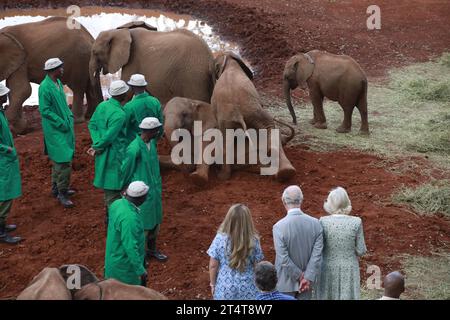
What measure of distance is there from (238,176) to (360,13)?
36.6ft

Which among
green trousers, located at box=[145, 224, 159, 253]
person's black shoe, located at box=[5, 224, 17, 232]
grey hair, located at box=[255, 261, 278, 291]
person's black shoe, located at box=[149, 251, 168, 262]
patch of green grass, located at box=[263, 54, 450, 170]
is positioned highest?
Result: grey hair, located at box=[255, 261, 278, 291]

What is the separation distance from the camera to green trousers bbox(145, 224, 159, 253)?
7.87 meters

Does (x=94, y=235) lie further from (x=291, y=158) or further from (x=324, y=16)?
(x=324, y=16)

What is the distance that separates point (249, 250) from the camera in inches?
226

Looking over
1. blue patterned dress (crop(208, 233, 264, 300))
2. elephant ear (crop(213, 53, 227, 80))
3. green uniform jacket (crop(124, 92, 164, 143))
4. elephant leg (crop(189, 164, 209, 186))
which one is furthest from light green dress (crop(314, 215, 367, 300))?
elephant ear (crop(213, 53, 227, 80))

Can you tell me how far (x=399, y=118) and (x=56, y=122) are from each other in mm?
6314

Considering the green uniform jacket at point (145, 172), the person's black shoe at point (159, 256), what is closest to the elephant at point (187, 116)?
the person's black shoe at point (159, 256)

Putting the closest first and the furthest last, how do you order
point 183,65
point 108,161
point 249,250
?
point 249,250
point 108,161
point 183,65

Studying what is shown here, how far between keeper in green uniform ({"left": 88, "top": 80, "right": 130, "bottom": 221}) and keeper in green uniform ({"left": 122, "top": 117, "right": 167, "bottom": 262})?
627mm

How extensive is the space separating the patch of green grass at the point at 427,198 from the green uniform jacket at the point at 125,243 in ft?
13.6

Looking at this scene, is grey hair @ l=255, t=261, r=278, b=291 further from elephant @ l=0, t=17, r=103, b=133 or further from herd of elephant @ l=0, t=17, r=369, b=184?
elephant @ l=0, t=17, r=103, b=133

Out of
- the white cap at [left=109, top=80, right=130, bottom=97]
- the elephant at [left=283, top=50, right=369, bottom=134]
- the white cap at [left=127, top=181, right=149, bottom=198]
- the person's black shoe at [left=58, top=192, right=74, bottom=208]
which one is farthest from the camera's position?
the elephant at [left=283, top=50, right=369, bottom=134]

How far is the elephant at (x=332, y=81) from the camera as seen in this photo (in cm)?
1162
